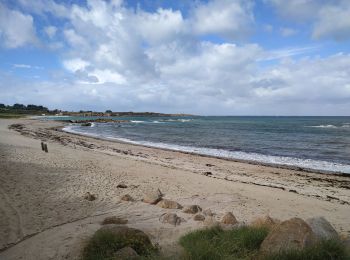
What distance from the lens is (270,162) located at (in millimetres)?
18766

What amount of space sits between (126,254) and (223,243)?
1.69 metres

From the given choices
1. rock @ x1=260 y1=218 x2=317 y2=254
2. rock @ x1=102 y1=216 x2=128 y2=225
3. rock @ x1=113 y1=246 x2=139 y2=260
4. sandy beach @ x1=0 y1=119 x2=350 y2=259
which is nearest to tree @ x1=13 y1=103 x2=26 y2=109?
sandy beach @ x1=0 y1=119 x2=350 y2=259

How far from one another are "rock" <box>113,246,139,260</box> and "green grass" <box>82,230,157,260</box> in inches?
5.3

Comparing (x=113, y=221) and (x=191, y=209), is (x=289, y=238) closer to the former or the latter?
(x=191, y=209)

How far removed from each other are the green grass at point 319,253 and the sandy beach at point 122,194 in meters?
2.04

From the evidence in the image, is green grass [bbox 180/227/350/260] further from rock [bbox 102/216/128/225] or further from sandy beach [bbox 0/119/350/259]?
rock [bbox 102/216/128/225]

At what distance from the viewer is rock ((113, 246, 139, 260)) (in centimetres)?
452

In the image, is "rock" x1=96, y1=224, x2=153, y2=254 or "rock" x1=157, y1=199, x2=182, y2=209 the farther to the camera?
"rock" x1=157, y1=199, x2=182, y2=209

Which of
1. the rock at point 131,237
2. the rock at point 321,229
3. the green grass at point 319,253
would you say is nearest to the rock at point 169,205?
the rock at point 131,237

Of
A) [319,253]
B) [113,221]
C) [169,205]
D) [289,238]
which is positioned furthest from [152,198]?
[319,253]

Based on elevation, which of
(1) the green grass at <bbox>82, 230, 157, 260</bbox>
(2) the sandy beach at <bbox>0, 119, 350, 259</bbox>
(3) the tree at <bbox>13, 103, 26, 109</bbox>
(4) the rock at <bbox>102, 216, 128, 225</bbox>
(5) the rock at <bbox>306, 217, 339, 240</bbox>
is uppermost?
(3) the tree at <bbox>13, 103, 26, 109</bbox>

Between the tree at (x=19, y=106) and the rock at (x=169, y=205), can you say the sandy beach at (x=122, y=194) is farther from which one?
the tree at (x=19, y=106)

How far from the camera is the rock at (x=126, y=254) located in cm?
452

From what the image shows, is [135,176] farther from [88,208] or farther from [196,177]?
[88,208]
